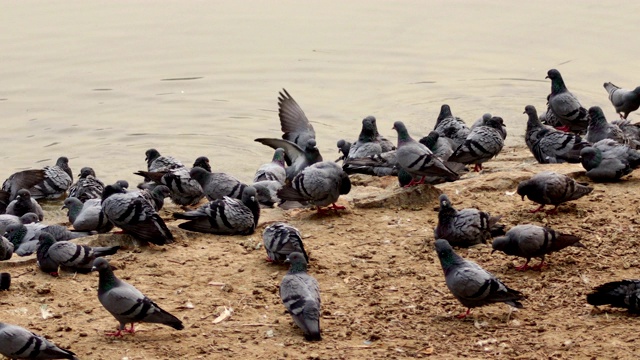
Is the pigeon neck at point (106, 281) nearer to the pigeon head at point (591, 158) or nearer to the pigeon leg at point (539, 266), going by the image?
the pigeon leg at point (539, 266)

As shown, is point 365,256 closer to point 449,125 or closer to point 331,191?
point 331,191

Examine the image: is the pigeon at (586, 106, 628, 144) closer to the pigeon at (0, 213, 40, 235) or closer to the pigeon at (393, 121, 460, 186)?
the pigeon at (393, 121, 460, 186)

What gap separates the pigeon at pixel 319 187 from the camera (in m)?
9.73

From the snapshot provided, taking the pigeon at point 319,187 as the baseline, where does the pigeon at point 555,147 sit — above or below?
below

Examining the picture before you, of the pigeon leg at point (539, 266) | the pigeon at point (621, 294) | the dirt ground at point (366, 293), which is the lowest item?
the dirt ground at point (366, 293)

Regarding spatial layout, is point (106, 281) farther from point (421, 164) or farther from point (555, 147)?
point (555, 147)

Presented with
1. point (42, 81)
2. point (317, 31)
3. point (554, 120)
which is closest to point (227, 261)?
point (554, 120)

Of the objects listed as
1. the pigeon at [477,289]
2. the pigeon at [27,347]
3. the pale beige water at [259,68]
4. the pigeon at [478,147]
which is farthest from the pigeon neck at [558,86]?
the pigeon at [27,347]

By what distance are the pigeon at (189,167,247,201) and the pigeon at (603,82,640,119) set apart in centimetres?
654

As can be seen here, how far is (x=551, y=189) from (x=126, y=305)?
13.4 ft

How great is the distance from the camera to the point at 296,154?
1352 centimetres

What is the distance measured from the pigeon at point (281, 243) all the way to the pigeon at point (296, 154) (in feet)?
12.4

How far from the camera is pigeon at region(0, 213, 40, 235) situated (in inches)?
422

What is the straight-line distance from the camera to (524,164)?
12.7 metres
